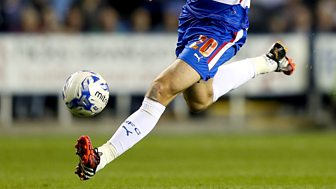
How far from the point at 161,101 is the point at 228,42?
1094 millimetres

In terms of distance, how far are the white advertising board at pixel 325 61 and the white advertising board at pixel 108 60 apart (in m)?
0.27

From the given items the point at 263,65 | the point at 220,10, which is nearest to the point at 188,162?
the point at 263,65

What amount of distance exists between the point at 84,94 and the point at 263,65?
7.22 feet

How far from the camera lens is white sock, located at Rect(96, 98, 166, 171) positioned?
818cm

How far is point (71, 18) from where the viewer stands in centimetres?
2027

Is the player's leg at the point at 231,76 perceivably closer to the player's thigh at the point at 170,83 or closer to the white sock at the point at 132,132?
the player's thigh at the point at 170,83

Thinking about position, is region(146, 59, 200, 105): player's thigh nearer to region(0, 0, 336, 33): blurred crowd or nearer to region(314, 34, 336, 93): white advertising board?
region(0, 0, 336, 33): blurred crowd

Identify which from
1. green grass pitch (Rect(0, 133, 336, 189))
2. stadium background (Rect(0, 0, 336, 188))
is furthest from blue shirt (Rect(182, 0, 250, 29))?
stadium background (Rect(0, 0, 336, 188))

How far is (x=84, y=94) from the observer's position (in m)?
8.34

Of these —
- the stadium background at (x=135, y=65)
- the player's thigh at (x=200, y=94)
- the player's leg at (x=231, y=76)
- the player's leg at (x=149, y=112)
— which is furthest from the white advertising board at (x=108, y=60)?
the player's leg at (x=149, y=112)

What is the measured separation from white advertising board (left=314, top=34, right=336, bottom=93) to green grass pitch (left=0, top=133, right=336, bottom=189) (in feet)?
5.68

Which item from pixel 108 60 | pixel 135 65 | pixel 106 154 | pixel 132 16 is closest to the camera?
pixel 106 154

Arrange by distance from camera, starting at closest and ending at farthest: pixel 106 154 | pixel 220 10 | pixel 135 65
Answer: pixel 106 154, pixel 220 10, pixel 135 65

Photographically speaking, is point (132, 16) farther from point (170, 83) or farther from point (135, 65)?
point (170, 83)
